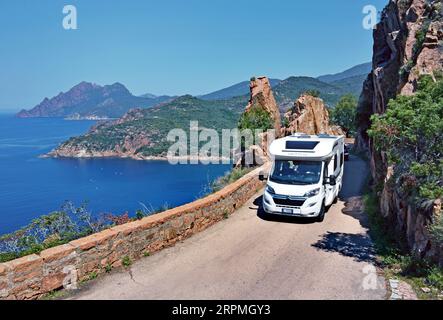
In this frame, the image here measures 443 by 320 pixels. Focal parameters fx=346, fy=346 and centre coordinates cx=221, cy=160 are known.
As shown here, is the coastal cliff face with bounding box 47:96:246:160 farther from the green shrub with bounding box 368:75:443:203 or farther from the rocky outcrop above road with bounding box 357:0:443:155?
the green shrub with bounding box 368:75:443:203

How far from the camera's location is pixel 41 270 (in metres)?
6.13

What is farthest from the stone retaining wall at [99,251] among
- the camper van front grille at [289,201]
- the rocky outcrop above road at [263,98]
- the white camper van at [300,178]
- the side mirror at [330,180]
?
the rocky outcrop above road at [263,98]

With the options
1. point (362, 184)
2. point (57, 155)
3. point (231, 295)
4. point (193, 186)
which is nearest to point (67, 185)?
point (193, 186)

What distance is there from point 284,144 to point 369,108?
70.1 feet

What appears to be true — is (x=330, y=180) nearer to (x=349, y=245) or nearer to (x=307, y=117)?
(x=349, y=245)

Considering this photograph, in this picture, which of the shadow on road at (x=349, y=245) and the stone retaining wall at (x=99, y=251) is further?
the shadow on road at (x=349, y=245)

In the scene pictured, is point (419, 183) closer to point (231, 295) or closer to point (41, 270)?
point (231, 295)

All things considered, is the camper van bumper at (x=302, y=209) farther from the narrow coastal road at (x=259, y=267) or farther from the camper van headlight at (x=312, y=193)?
the narrow coastal road at (x=259, y=267)

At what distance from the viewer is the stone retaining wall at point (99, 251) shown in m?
5.85

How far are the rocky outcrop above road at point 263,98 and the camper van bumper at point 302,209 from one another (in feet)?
57.6

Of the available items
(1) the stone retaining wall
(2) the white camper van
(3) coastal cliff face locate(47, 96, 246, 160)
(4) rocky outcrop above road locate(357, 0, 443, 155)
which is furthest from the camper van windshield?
(3) coastal cliff face locate(47, 96, 246, 160)

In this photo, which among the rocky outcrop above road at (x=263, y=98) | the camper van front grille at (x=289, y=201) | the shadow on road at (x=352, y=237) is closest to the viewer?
the shadow on road at (x=352, y=237)

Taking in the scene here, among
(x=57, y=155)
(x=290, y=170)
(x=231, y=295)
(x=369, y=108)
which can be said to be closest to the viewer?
(x=231, y=295)
